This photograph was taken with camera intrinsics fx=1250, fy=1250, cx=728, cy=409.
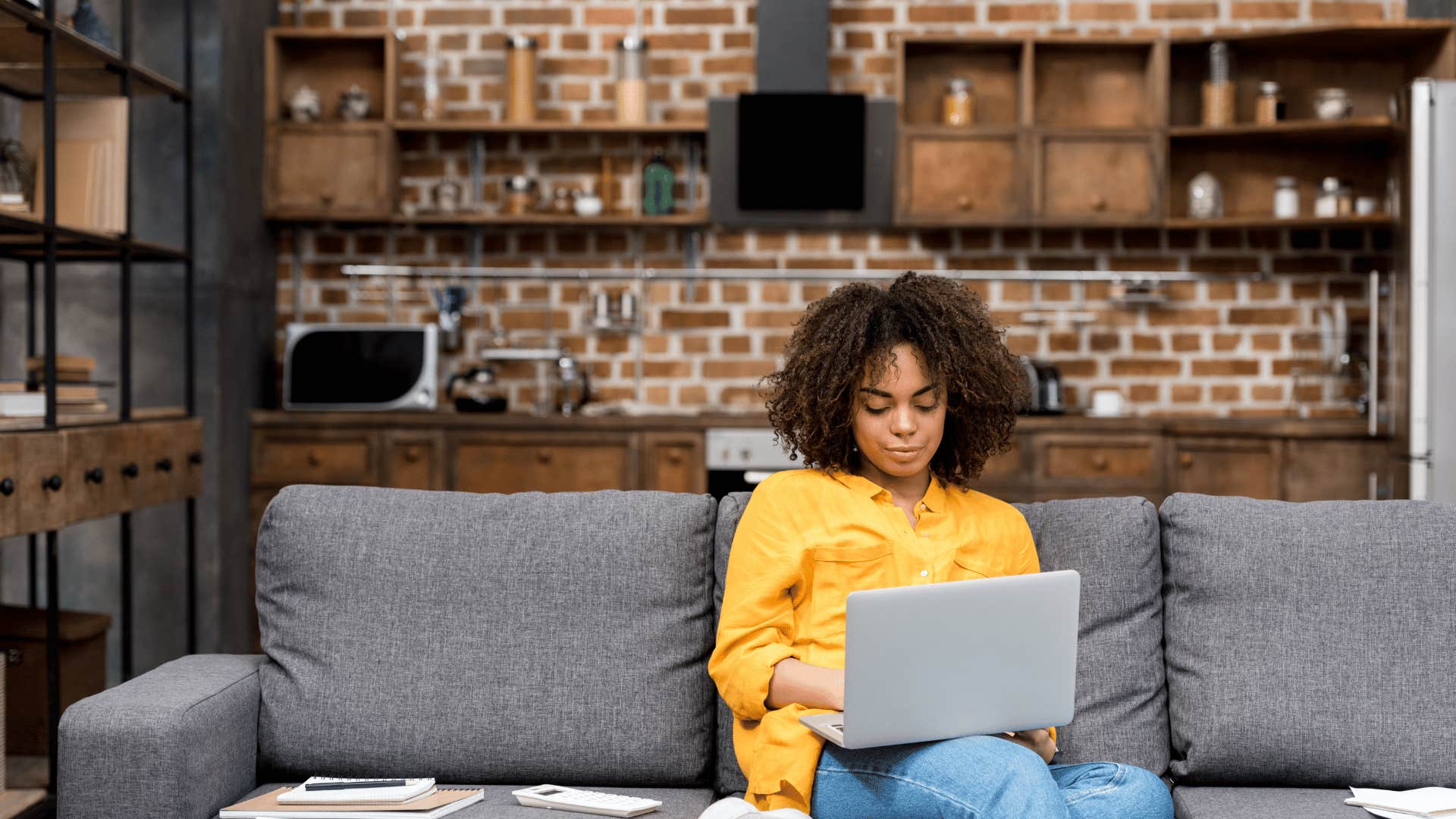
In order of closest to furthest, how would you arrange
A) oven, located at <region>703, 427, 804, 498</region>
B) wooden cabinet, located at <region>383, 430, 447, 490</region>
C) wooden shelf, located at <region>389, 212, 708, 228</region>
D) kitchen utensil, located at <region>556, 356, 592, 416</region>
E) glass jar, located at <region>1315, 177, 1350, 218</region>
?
oven, located at <region>703, 427, 804, 498</region>
wooden cabinet, located at <region>383, 430, 447, 490</region>
glass jar, located at <region>1315, 177, 1350, 218</region>
wooden shelf, located at <region>389, 212, 708, 228</region>
kitchen utensil, located at <region>556, 356, 592, 416</region>

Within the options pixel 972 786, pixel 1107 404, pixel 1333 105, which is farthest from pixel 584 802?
pixel 1333 105

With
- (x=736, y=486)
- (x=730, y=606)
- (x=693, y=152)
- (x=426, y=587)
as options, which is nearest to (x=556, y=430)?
(x=736, y=486)

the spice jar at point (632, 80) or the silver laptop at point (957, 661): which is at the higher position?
the spice jar at point (632, 80)

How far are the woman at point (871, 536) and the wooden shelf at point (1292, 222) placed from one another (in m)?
2.84

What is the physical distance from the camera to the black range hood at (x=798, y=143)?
14.5 ft

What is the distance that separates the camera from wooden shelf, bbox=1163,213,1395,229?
4273 mm

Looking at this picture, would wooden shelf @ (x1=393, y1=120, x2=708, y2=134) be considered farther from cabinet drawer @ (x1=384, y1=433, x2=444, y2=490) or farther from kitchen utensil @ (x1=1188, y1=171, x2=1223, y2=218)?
kitchen utensil @ (x1=1188, y1=171, x2=1223, y2=218)

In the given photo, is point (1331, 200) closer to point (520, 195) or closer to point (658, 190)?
point (658, 190)

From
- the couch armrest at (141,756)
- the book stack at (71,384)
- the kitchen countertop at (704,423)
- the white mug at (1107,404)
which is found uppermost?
the book stack at (71,384)

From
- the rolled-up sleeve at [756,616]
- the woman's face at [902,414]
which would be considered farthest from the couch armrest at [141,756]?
the woman's face at [902,414]

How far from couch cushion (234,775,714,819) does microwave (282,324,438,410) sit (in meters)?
2.66

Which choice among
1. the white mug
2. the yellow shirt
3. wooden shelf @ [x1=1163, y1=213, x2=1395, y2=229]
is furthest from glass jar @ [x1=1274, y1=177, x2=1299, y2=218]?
the yellow shirt

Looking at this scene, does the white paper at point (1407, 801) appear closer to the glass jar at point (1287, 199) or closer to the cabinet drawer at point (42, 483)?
the cabinet drawer at point (42, 483)

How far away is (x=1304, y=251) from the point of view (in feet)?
15.1
